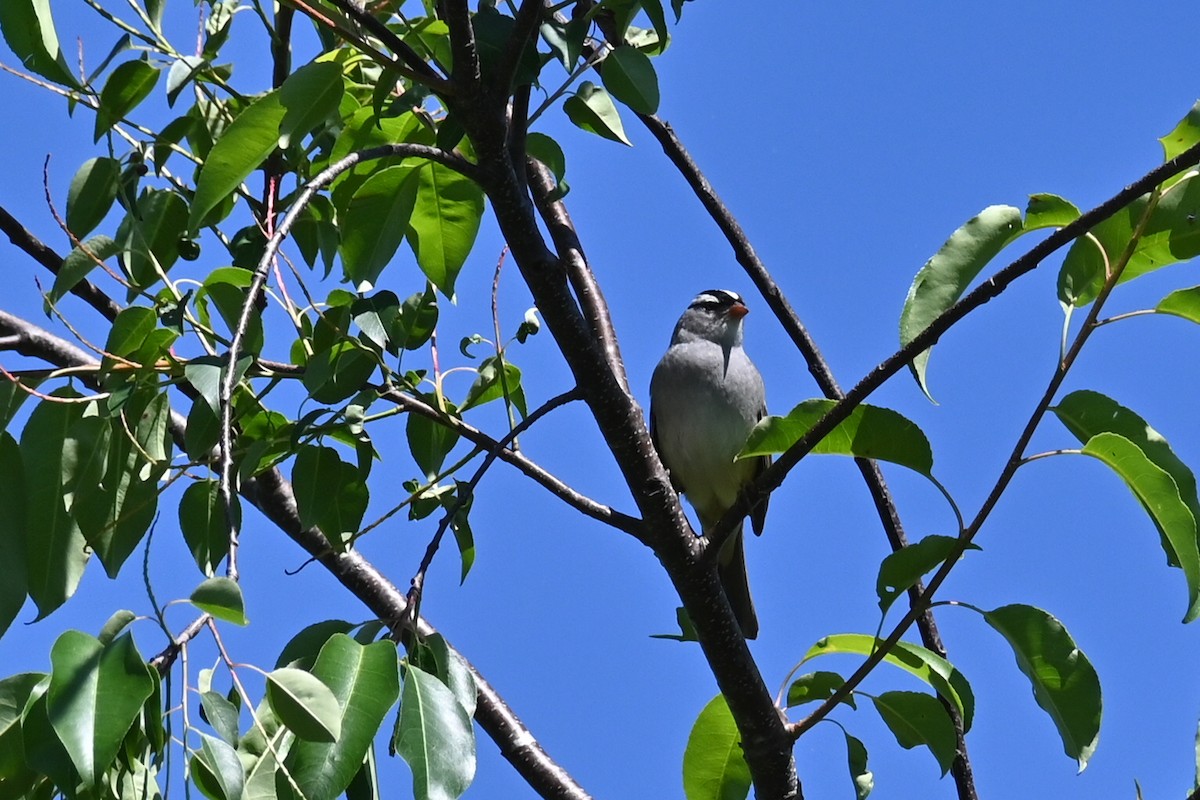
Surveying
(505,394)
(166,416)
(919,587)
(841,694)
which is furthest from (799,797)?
(166,416)

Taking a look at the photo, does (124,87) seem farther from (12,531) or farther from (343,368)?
(12,531)

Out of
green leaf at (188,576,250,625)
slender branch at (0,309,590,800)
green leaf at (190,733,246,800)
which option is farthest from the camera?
slender branch at (0,309,590,800)

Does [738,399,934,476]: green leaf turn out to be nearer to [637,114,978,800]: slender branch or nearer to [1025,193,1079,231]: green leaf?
[1025,193,1079,231]: green leaf

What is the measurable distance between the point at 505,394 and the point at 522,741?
1.55 meters

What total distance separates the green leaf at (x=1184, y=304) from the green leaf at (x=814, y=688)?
1.17 m

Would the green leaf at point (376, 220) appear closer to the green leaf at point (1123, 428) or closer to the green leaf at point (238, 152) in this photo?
the green leaf at point (238, 152)

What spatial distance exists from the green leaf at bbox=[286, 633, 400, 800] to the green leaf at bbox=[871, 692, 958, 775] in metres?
1.50

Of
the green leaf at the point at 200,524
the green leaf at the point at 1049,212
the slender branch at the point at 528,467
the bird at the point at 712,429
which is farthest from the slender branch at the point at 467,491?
the bird at the point at 712,429

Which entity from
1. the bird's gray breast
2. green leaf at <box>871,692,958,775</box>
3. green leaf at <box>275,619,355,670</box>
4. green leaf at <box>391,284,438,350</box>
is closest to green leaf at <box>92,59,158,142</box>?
green leaf at <box>391,284,438,350</box>

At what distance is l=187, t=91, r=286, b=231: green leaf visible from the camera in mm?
2295

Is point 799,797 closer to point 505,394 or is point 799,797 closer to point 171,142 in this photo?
point 505,394

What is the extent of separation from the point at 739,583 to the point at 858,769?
302cm

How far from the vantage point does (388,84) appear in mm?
2457

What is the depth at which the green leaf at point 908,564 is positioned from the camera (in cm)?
248
